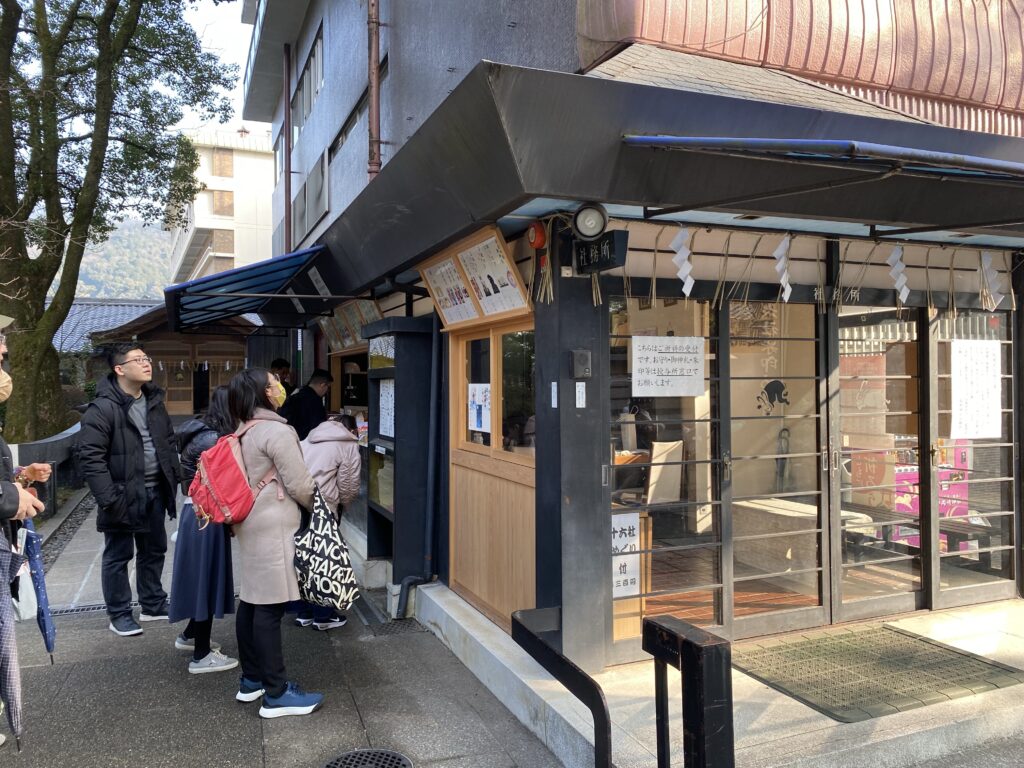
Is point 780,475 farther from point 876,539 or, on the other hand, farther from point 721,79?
point 721,79

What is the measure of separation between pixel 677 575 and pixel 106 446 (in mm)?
4019

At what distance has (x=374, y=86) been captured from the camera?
7980 millimetres

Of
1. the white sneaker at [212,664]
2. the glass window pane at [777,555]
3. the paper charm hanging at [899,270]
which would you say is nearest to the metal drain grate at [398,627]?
the white sneaker at [212,664]

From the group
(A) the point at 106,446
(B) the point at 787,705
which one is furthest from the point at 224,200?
(B) the point at 787,705

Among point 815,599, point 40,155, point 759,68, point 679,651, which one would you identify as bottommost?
point 815,599

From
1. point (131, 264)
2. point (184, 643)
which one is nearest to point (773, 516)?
point (184, 643)

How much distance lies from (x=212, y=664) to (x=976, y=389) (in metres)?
5.85

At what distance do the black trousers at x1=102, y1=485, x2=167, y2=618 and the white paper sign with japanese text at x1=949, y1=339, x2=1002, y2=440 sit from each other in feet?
19.7

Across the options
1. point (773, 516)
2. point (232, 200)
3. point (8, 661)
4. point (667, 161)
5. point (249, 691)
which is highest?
point (232, 200)

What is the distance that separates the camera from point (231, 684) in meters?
4.60

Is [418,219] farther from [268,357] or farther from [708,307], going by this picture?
[268,357]

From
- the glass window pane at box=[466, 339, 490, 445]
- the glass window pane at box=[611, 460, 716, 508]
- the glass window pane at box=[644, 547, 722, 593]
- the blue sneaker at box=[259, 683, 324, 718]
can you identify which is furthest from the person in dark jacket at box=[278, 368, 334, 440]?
the glass window pane at box=[644, 547, 722, 593]

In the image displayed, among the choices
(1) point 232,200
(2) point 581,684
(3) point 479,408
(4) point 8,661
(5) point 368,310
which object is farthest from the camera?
(1) point 232,200

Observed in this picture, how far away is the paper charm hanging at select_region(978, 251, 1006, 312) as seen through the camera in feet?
17.8
